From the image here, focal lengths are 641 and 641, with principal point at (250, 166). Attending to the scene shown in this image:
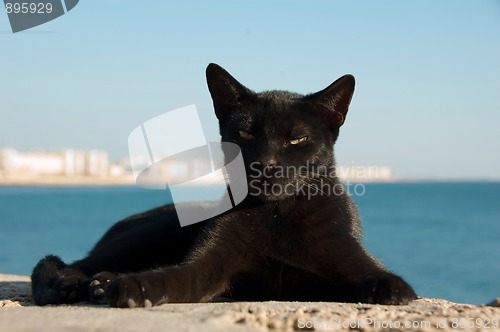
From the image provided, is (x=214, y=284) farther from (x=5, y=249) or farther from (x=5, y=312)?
(x=5, y=249)

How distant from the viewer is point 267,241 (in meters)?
3.78

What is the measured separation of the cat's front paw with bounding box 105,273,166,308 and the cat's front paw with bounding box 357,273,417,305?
1.06 meters

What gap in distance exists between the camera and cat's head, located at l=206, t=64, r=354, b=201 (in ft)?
12.5

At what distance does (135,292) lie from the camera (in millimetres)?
3080

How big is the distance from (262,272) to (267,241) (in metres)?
0.18

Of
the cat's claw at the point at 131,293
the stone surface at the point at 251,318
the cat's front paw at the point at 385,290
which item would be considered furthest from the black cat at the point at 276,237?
the stone surface at the point at 251,318

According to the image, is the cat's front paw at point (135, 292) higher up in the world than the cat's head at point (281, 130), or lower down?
lower down

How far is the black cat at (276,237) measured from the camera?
357cm

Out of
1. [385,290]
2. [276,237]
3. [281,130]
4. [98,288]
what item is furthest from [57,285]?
[385,290]

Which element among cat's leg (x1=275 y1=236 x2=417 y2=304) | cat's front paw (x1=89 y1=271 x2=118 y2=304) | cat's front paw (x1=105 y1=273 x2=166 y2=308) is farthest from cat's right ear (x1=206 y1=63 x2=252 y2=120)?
cat's front paw (x1=105 y1=273 x2=166 y2=308)

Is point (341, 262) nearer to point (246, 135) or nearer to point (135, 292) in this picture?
point (246, 135)

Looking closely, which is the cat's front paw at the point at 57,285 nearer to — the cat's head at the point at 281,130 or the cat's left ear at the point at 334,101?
the cat's head at the point at 281,130

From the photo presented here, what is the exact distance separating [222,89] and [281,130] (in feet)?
2.08

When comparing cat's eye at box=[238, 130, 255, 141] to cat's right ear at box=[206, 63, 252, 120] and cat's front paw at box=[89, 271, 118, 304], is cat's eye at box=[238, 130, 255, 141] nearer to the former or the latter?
cat's right ear at box=[206, 63, 252, 120]
